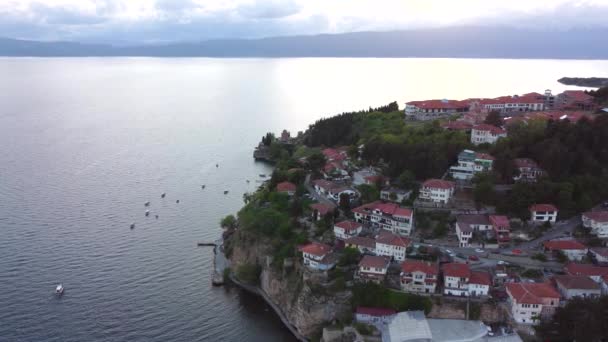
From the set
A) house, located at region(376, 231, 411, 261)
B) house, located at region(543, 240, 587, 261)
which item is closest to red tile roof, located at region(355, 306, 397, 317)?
house, located at region(376, 231, 411, 261)

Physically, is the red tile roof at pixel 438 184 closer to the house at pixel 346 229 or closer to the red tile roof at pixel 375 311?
the house at pixel 346 229

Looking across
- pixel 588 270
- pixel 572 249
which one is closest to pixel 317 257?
pixel 588 270

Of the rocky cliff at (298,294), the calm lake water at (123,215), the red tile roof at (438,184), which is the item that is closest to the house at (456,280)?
the rocky cliff at (298,294)

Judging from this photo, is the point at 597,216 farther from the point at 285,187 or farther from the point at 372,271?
the point at 285,187

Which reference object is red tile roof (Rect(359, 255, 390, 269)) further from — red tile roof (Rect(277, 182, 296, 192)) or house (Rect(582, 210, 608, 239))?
house (Rect(582, 210, 608, 239))

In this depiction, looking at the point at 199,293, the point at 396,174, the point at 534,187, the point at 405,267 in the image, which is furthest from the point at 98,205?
the point at 534,187
